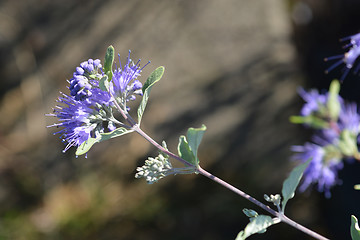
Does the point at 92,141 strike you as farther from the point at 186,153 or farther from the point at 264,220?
the point at 264,220

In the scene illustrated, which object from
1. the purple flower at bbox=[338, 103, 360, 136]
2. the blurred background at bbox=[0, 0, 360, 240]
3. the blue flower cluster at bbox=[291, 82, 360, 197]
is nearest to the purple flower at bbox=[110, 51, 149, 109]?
the blue flower cluster at bbox=[291, 82, 360, 197]

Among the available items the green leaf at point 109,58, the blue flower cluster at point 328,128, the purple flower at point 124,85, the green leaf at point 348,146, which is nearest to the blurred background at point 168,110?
the blue flower cluster at point 328,128

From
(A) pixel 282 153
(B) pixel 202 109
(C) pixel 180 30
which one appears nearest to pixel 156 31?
(C) pixel 180 30

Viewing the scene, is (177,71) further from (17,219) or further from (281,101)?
(17,219)

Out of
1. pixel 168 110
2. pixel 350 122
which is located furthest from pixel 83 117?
pixel 168 110

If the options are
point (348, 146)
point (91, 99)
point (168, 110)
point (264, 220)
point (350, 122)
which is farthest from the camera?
point (168, 110)

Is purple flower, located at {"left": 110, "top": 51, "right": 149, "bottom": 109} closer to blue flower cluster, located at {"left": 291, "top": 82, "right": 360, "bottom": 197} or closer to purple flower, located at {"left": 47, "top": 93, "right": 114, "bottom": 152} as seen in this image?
purple flower, located at {"left": 47, "top": 93, "right": 114, "bottom": 152}
